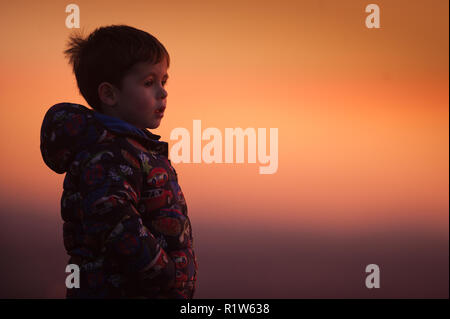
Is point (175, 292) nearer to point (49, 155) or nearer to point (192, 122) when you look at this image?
point (49, 155)

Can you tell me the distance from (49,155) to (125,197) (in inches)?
8.8

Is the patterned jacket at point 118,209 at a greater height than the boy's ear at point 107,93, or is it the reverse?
the boy's ear at point 107,93

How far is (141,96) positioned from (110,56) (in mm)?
105

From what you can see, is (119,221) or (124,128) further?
(124,128)

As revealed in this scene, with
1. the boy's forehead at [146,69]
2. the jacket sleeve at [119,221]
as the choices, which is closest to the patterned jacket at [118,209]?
the jacket sleeve at [119,221]

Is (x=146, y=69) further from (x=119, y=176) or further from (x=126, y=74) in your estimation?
(x=119, y=176)

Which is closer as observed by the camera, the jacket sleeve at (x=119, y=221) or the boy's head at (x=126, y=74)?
the jacket sleeve at (x=119, y=221)

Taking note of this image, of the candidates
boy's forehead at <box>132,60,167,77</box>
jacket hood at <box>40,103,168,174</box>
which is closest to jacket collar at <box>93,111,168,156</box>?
jacket hood at <box>40,103,168,174</box>

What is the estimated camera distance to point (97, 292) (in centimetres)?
82

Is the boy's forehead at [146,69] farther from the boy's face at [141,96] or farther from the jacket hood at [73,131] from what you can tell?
the jacket hood at [73,131]

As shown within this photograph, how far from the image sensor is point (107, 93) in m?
0.93

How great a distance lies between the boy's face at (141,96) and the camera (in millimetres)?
914

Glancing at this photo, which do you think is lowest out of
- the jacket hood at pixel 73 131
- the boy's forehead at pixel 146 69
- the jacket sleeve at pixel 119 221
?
the jacket sleeve at pixel 119 221

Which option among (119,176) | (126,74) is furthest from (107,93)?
(119,176)
